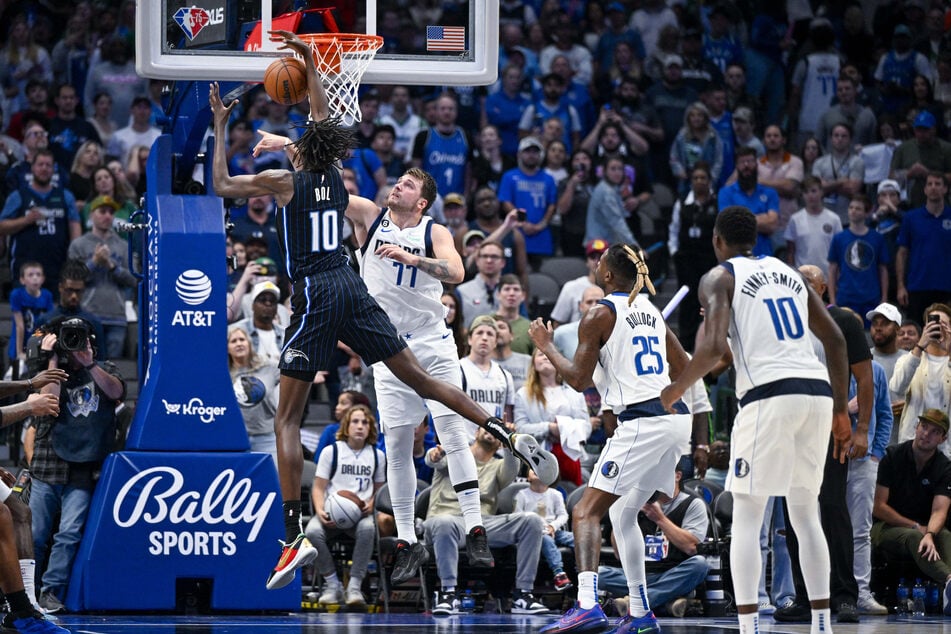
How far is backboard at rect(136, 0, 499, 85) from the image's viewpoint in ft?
32.6

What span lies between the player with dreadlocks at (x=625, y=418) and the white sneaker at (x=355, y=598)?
334 cm

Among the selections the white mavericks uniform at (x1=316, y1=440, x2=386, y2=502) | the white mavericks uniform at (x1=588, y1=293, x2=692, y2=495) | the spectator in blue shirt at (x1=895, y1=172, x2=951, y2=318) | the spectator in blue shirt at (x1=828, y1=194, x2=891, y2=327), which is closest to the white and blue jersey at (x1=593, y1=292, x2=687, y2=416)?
the white mavericks uniform at (x1=588, y1=293, x2=692, y2=495)

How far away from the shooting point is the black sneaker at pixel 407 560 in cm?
1012

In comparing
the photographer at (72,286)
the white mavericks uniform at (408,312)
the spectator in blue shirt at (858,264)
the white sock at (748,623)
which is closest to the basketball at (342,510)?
the white mavericks uniform at (408,312)

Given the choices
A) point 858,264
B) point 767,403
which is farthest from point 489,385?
point 858,264

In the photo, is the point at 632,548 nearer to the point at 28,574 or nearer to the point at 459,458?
the point at 459,458

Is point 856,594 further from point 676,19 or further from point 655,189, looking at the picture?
point 676,19

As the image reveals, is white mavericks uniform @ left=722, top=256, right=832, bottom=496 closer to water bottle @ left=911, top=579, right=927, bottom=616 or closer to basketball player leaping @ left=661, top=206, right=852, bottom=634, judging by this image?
basketball player leaping @ left=661, top=206, right=852, bottom=634

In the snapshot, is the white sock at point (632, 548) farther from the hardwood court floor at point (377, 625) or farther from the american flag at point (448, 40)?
the american flag at point (448, 40)

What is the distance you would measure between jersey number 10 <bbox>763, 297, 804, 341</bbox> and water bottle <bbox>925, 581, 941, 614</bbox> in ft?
18.4

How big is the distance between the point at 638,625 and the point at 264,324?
5766 millimetres

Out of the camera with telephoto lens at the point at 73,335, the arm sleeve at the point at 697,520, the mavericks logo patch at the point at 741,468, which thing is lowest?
the arm sleeve at the point at 697,520

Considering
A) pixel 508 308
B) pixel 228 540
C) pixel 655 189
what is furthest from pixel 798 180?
pixel 228 540

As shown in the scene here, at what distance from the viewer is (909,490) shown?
13203 millimetres
